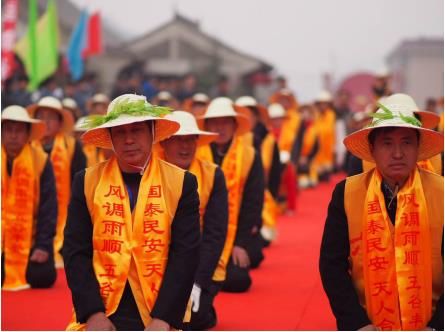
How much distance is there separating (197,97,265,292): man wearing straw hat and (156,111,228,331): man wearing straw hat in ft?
3.03

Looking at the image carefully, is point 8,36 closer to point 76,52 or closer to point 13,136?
point 76,52

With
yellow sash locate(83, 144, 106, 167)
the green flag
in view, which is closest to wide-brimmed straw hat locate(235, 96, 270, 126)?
yellow sash locate(83, 144, 106, 167)

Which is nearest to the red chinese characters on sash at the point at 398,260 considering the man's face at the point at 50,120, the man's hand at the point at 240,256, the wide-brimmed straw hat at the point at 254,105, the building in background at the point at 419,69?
the man's hand at the point at 240,256

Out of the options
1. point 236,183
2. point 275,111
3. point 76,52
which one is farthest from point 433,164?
point 76,52

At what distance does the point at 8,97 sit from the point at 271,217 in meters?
5.26

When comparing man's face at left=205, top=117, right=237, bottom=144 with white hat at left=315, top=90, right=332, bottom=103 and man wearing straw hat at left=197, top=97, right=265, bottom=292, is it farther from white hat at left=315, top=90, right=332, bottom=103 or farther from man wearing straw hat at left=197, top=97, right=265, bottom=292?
white hat at left=315, top=90, right=332, bottom=103

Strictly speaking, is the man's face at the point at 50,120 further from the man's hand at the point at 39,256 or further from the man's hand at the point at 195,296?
the man's hand at the point at 195,296

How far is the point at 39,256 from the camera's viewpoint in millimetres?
7238

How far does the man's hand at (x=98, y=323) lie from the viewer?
3.94 meters

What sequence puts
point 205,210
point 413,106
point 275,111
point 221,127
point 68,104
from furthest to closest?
point 275,111 → point 68,104 → point 221,127 → point 413,106 → point 205,210

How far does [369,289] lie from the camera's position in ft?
13.2

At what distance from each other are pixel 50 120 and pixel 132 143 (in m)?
4.94

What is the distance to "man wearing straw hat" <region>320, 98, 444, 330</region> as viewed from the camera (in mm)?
3969

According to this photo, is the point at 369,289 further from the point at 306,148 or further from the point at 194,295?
the point at 306,148
